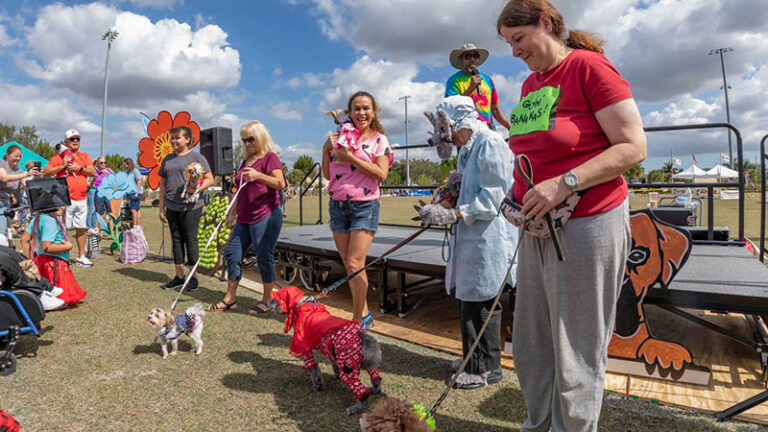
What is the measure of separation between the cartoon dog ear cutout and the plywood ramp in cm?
62

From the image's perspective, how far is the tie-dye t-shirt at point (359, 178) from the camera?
11.0 ft

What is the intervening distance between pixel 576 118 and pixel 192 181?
15.0 feet

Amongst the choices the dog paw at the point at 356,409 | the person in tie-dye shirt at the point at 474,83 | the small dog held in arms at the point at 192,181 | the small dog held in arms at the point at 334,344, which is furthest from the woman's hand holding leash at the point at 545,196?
the small dog held in arms at the point at 192,181

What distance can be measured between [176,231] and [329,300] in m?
2.09

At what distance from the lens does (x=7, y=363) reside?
2.98 m

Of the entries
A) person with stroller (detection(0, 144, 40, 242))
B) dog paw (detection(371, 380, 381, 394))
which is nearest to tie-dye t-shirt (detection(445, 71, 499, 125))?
dog paw (detection(371, 380, 381, 394))

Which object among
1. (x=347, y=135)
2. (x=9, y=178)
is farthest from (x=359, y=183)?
(x=9, y=178)

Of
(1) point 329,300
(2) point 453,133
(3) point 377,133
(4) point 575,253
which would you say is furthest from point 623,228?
(1) point 329,300

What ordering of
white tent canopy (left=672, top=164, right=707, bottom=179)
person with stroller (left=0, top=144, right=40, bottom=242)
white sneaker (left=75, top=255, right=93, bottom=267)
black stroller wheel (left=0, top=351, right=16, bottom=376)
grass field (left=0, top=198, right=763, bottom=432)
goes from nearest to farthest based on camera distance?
1. grass field (left=0, top=198, right=763, bottom=432)
2. black stroller wheel (left=0, top=351, right=16, bottom=376)
3. person with stroller (left=0, top=144, right=40, bottom=242)
4. white sneaker (left=75, top=255, right=93, bottom=267)
5. white tent canopy (left=672, top=164, right=707, bottom=179)

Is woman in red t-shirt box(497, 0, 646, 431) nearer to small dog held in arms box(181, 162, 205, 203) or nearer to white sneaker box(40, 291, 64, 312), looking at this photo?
white sneaker box(40, 291, 64, 312)

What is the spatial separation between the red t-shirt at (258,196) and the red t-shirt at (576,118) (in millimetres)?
3054

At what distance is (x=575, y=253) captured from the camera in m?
1.52

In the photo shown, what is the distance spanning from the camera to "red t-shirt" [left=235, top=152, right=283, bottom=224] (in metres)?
4.17

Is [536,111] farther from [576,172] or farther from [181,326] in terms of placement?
[181,326]
